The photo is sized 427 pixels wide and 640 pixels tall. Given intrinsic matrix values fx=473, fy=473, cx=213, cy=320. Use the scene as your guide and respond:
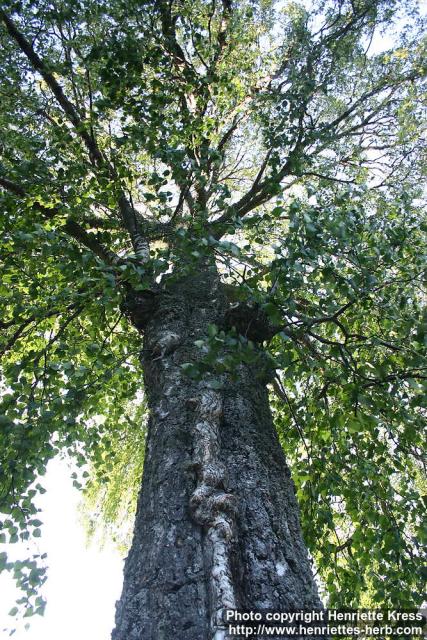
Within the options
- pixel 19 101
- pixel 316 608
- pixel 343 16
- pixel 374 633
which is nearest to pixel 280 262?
pixel 316 608

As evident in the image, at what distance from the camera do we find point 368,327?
4.66m

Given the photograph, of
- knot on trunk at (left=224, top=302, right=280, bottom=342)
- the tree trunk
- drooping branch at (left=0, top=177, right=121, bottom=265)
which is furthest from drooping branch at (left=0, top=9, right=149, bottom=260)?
the tree trunk

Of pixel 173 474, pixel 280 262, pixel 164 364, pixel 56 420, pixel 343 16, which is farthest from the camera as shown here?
pixel 343 16

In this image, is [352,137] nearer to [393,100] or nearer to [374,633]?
[393,100]

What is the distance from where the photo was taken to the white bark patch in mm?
1688

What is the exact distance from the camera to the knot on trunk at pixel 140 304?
146 inches

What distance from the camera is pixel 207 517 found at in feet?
6.61

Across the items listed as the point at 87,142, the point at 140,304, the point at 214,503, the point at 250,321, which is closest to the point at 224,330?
the point at 250,321

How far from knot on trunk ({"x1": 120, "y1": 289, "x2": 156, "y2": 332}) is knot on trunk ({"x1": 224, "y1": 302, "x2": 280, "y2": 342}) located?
65 cm

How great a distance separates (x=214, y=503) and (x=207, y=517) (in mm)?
68

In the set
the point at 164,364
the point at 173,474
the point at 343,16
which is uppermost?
the point at 343,16

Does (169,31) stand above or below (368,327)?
above

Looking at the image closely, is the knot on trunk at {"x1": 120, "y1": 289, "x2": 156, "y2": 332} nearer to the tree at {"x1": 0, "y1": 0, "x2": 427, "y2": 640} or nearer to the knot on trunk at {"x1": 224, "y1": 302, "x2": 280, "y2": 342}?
the tree at {"x1": 0, "y1": 0, "x2": 427, "y2": 640}

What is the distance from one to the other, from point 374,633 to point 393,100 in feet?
21.4
